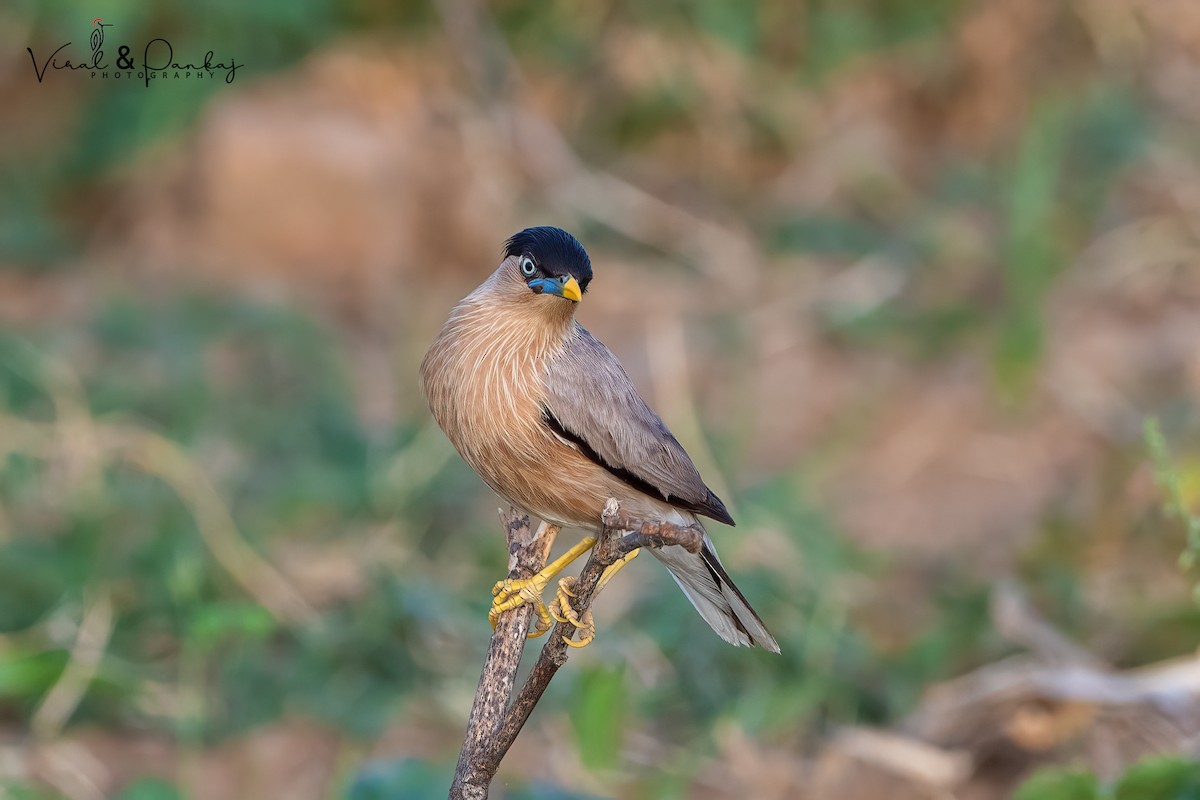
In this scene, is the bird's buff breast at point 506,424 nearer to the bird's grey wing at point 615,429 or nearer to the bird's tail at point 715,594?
the bird's grey wing at point 615,429

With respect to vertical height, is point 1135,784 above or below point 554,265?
below

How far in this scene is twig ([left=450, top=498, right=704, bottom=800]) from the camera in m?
2.21

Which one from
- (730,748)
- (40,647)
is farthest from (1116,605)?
(40,647)

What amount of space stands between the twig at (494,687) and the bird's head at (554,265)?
1.61 ft

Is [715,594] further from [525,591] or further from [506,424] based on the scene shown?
[506,424]

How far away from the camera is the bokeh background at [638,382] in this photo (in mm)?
4254

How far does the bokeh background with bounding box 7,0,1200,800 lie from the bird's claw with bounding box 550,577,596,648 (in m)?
0.78

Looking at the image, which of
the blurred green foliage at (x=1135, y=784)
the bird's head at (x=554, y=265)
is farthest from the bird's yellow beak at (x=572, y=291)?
the blurred green foliage at (x=1135, y=784)

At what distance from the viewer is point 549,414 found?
2.48 metres

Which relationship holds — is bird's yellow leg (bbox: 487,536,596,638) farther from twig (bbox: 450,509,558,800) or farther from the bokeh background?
the bokeh background

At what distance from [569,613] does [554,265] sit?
0.59 metres

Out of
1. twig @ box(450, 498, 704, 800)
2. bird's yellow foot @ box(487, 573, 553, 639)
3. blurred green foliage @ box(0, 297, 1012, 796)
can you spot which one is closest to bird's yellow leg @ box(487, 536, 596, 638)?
bird's yellow foot @ box(487, 573, 553, 639)
